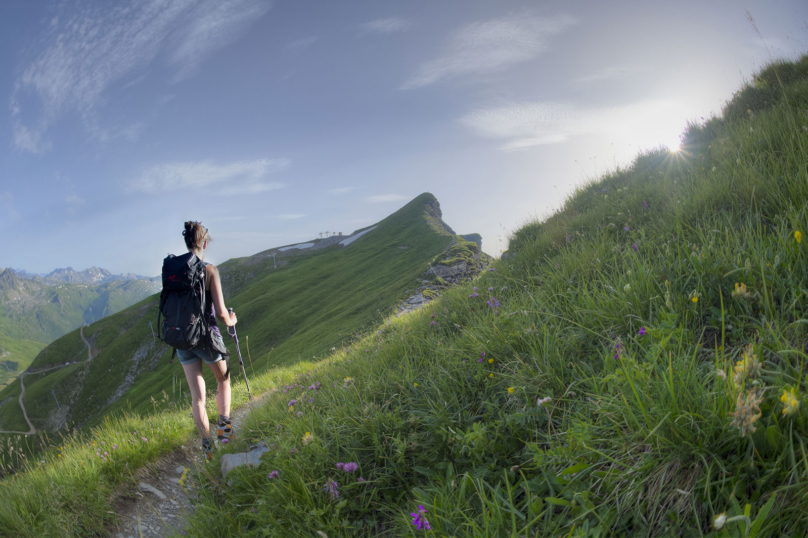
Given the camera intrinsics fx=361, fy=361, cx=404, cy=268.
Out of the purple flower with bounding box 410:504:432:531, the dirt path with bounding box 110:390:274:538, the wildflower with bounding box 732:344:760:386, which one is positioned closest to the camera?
the wildflower with bounding box 732:344:760:386

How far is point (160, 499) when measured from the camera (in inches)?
210

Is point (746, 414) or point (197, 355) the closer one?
point (746, 414)

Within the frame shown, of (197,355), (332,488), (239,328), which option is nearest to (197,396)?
(197,355)

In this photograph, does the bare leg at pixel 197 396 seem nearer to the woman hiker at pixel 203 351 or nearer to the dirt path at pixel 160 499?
the woman hiker at pixel 203 351

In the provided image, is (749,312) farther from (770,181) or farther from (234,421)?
(234,421)

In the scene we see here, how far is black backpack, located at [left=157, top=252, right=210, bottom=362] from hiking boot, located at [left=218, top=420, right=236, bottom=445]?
1.41 meters

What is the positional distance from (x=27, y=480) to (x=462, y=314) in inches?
259

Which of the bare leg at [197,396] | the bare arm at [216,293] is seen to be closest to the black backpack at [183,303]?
the bare arm at [216,293]

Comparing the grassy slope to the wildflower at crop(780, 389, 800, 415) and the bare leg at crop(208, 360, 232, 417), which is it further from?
the bare leg at crop(208, 360, 232, 417)

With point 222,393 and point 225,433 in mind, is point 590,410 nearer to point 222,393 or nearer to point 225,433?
point 225,433

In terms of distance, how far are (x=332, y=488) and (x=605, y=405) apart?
2170mm

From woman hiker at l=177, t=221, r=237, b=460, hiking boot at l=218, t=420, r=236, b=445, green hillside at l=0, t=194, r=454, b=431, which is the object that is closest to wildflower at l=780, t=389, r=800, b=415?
hiking boot at l=218, t=420, r=236, b=445

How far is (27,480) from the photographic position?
5070mm

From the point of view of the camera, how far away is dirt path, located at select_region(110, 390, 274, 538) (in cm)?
456
